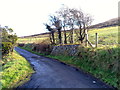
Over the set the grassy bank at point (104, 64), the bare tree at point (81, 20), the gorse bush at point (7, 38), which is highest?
the bare tree at point (81, 20)

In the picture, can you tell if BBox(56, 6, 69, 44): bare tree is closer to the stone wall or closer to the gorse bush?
the stone wall

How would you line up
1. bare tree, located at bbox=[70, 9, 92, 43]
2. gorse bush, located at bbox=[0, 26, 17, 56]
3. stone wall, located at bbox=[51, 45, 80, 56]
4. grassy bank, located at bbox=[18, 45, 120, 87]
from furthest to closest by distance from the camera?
bare tree, located at bbox=[70, 9, 92, 43] < stone wall, located at bbox=[51, 45, 80, 56] < gorse bush, located at bbox=[0, 26, 17, 56] < grassy bank, located at bbox=[18, 45, 120, 87]

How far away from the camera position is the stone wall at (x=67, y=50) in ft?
40.6

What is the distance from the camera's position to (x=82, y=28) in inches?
565

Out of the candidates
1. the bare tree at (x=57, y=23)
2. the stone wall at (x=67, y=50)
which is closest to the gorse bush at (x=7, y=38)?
the stone wall at (x=67, y=50)

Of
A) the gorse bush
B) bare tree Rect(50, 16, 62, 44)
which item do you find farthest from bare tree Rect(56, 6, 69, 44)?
the gorse bush

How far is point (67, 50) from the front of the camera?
14.1 meters

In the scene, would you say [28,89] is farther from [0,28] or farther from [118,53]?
[0,28]

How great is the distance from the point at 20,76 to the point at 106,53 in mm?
7400

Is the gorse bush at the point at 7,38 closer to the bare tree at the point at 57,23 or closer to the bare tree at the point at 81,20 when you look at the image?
the bare tree at the point at 57,23

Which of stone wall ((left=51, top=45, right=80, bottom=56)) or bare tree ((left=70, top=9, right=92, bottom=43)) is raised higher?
bare tree ((left=70, top=9, right=92, bottom=43))

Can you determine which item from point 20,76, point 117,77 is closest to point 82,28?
point 117,77

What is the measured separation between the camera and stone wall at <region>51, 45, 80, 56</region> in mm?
12361

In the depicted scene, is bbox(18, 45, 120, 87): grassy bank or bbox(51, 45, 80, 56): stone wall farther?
bbox(51, 45, 80, 56): stone wall
